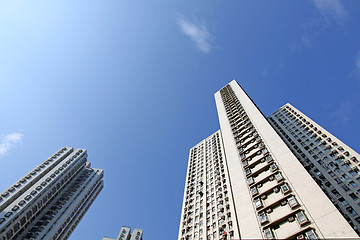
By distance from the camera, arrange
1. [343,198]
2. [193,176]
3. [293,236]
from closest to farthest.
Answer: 1. [293,236]
2. [343,198]
3. [193,176]

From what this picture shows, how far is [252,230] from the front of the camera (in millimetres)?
14078

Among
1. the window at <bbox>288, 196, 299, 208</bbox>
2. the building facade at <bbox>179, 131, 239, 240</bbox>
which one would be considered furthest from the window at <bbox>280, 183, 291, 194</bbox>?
the building facade at <bbox>179, 131, 239, 240</bbox>

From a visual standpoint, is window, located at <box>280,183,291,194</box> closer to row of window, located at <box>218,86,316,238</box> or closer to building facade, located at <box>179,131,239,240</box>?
row of window, located at <box>218,86,316,238</box>

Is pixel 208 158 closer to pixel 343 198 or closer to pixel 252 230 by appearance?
pixel 343 198

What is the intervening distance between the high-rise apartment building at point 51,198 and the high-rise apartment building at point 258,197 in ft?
103

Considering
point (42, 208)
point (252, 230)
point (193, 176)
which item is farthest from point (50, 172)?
point (252, 230)

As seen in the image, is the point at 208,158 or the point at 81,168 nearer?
the point at 208,158

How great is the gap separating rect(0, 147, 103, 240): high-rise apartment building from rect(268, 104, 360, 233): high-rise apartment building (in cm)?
5349

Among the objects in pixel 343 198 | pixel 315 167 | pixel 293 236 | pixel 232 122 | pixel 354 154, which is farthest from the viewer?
pixel 315 167

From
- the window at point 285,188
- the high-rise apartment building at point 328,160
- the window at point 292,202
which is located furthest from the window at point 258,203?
the high-rise apartment building at point 328,160

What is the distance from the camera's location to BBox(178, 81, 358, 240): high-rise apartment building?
1242 centimetres

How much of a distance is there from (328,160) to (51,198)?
2469 inches

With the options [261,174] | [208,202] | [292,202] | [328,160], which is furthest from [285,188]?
[328,160]

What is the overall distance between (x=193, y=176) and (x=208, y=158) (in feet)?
19.2
